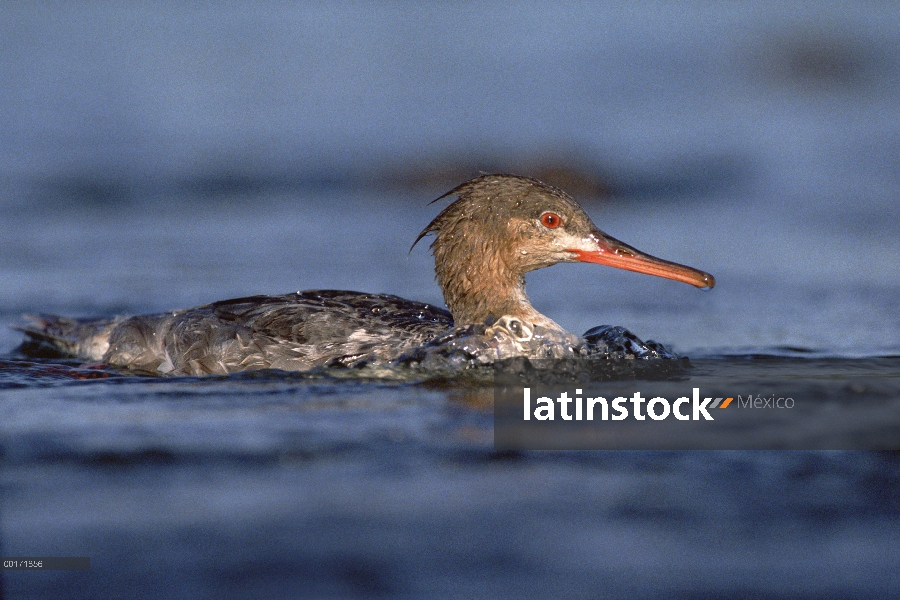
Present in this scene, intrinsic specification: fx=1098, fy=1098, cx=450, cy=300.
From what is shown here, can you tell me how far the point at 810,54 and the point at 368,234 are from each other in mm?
10396

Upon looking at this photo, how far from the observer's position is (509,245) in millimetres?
6926

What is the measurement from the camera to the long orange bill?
21.9ft

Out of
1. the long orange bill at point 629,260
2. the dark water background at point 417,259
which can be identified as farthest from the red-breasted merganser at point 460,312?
the dark water background at point 417,259

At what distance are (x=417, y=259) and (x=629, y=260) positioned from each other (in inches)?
178

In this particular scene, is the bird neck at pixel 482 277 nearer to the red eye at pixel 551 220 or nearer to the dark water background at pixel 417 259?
the red eye at pixel 551 220

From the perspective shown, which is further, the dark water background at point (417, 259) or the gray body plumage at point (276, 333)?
the gray body plumage at point (276, 333)

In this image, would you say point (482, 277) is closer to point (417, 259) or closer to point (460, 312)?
point (460, 312)

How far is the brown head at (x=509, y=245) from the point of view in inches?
267

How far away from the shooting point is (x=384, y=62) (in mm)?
18891

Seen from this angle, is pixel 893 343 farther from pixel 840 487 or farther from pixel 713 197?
pixel 713 197

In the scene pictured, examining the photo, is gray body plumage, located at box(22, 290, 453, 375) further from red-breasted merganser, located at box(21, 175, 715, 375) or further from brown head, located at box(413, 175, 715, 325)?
brown head, located at box(413, 175, 715, 325)

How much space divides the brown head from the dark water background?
92 cm

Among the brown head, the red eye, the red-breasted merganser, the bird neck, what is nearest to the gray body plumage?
the red-breasted merganser

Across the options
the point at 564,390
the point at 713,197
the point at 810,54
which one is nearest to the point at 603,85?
the point at 810,54
